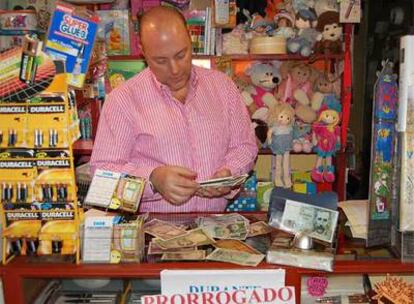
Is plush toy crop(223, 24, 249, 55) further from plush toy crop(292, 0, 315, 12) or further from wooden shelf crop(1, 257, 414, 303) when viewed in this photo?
wooden shelf crop(1, 257, 414, 303)

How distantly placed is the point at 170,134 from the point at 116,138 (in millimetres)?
210

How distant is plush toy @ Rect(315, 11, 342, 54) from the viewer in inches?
140

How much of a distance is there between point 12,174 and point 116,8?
111 inches

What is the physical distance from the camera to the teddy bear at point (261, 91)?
3727mm

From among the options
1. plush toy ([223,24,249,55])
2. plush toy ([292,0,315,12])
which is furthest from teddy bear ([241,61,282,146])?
plush toy ([292,0,315,12])

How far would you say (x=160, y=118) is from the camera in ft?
6.01

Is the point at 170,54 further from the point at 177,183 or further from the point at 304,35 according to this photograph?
the point at 304,35

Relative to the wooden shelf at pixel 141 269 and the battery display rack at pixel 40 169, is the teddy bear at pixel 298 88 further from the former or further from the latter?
the battery display rack at pixel 40 169

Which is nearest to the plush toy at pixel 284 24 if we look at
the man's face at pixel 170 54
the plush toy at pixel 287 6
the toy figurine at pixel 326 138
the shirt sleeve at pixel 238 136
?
the plush toy at pixel 287 6

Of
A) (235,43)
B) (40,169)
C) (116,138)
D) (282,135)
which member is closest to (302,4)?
(235,43)

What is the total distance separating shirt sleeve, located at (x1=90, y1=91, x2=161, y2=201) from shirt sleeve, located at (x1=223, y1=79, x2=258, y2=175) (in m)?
0.38

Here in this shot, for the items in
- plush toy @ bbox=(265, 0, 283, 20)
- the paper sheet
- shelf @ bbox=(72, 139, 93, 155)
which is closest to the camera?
the paper sheet

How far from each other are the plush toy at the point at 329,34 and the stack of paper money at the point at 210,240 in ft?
8.09

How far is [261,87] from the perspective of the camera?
380cm
